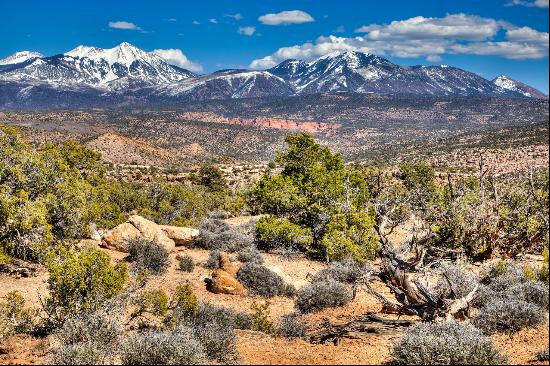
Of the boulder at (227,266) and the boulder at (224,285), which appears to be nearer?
the boulder at (224,285)

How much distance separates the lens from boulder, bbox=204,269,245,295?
58.7 ft

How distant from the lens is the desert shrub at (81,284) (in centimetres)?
1149

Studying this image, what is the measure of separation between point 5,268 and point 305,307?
39.7 ft

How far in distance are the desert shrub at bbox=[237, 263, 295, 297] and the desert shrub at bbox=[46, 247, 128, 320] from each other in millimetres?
7139

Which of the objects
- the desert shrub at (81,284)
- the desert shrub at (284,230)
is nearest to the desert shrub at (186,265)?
the desert shrub at (284,230)

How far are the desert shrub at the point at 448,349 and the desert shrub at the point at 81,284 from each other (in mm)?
7262

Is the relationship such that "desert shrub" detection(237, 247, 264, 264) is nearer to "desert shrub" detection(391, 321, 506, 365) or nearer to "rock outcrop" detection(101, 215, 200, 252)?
"rock outcrop" detection(101, 215, 200, 252)

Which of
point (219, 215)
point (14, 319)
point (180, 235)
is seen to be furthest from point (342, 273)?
point (219, 215)

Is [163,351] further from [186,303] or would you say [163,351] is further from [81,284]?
[186,303]

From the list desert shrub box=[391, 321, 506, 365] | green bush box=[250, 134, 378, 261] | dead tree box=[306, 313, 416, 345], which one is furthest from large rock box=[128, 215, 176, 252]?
desert shrub box=[391, 321, 506, 365]

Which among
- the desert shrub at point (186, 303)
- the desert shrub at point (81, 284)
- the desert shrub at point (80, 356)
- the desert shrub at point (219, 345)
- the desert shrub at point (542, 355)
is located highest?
the desert shrub at point (81, 284)

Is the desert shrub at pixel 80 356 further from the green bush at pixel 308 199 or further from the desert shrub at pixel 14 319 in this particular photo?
the green bush at pixel 308 199

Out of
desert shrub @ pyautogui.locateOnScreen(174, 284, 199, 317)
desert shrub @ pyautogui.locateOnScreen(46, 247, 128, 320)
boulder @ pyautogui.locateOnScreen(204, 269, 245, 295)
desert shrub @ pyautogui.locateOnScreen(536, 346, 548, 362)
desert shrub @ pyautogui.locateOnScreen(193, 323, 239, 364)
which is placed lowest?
boulder @ pyautogui.locateOnScreen(204, 269, 245, 295)

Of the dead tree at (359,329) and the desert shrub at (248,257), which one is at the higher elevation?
the dead tree at (359,329)
